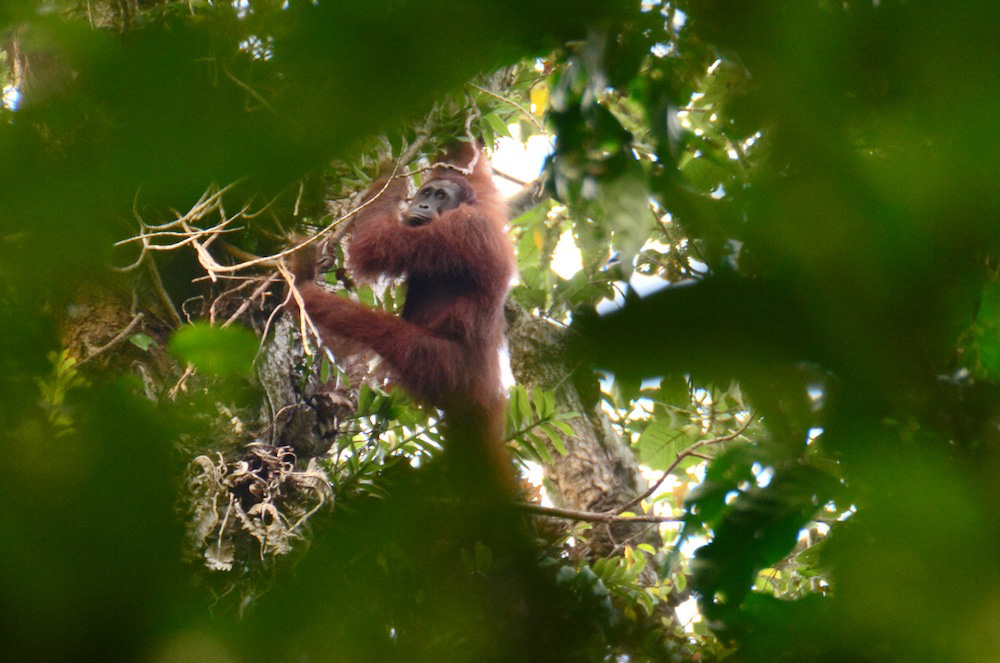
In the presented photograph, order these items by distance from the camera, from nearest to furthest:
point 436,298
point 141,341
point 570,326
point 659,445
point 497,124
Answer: point 570,326
point 141,341
point 497,124
point 659,445
point 436,298

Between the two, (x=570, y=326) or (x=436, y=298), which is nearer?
(x=570, y=326)

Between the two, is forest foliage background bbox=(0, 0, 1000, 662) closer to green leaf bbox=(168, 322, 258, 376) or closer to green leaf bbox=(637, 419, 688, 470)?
green leaf bbox=(168, 322, 258, 376)

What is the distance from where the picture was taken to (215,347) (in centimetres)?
46

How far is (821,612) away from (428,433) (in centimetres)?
257

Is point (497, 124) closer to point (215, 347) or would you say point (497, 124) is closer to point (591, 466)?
point (591, 466)

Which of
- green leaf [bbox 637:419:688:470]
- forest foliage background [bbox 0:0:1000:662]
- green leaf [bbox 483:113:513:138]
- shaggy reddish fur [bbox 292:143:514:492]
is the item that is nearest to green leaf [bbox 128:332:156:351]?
shaggy reddish fur [bbox 292:143:514:492]

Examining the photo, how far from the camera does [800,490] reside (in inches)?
19.2

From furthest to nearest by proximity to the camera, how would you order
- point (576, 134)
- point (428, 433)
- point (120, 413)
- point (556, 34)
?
point (428, 433) → point (576, 134) → point (556, 34) → point (120, 413)

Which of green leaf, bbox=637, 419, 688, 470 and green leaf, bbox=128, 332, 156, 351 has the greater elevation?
green leaf, bbox=637, 419, 688, 470

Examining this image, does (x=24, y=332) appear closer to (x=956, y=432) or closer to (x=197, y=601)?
(x=197, y=601)

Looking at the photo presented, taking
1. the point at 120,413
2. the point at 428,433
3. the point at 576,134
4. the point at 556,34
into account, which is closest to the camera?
the point at 120,413

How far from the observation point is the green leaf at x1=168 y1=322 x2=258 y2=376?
0.46m

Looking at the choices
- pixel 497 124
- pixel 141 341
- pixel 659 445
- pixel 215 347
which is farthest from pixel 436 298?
pixel 215 347

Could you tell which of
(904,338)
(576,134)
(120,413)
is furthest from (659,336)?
(576,134)
